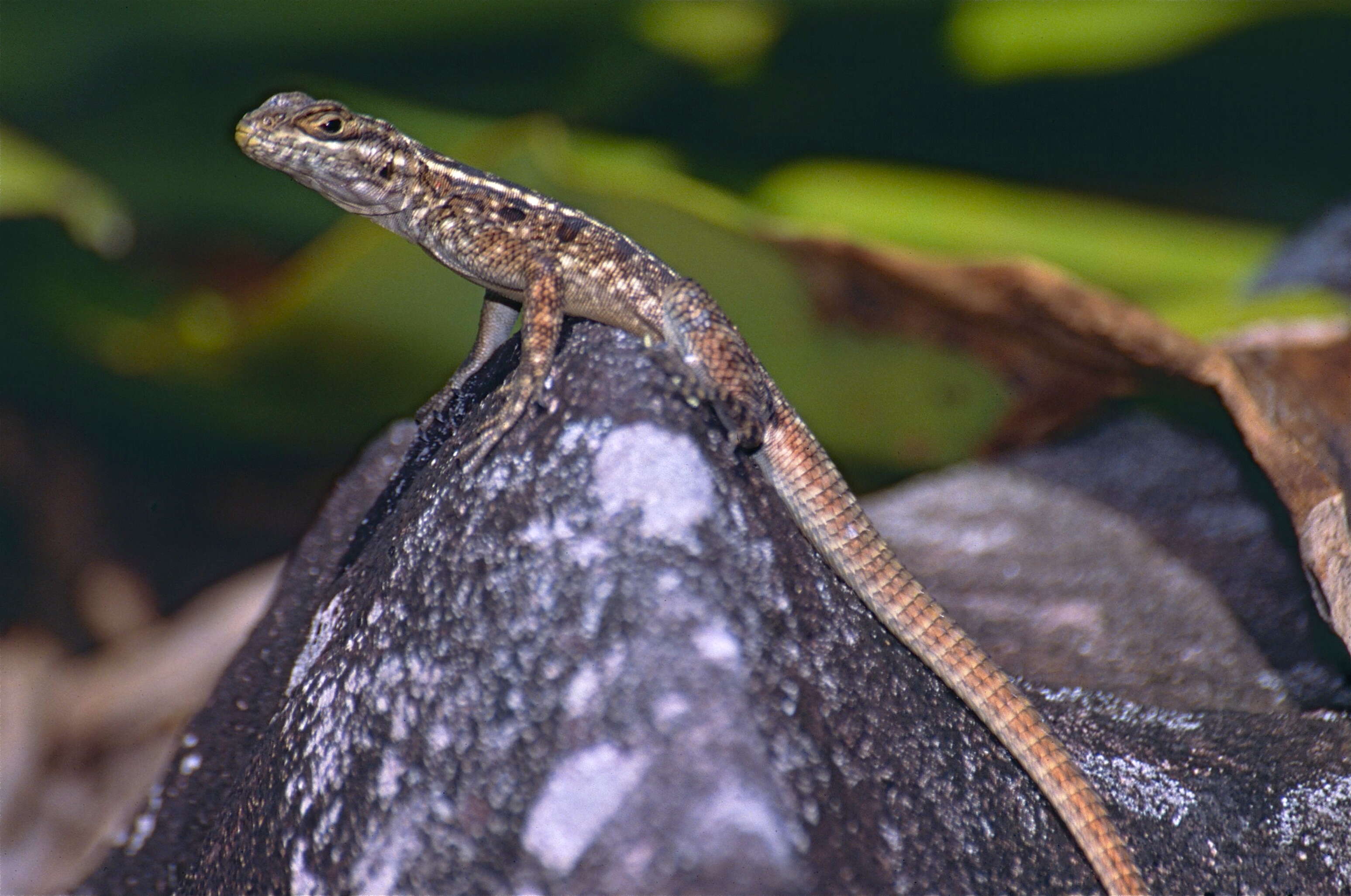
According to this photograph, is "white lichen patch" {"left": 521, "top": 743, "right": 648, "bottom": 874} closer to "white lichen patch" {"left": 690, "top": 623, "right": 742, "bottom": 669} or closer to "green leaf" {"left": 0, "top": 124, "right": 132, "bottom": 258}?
"white lichen patch" {"left": 690, "top": 623, "right": 742, "bottom": 669}

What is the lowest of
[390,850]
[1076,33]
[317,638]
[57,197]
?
[57,197]

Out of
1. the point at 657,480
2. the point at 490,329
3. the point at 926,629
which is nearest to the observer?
the point at 657,480

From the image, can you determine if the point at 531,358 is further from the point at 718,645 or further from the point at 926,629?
the point at 926,629

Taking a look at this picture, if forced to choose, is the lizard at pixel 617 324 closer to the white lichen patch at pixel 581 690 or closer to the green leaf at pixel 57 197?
the white lichen patch at pixel 581 690

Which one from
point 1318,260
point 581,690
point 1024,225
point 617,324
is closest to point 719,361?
point 617,324

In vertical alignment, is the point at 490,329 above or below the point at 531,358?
below

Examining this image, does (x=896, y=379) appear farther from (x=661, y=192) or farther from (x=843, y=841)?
(x=843, y=841)

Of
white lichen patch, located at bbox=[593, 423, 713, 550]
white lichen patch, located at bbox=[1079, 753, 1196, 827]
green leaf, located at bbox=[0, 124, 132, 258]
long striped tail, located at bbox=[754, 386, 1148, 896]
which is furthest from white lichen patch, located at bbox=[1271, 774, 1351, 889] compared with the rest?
green leaf, located at bbox=[0, 124, 132, 258]
